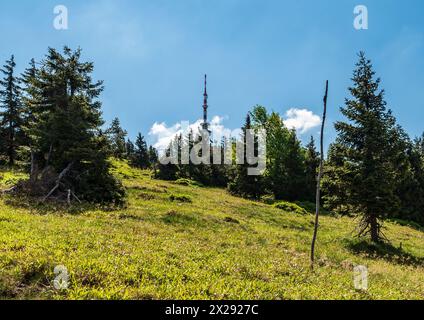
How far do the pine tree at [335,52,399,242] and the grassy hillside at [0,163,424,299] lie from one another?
2.90m

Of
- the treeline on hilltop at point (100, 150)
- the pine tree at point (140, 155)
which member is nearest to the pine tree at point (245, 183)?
the treeline on hilltop at point (100, 150)

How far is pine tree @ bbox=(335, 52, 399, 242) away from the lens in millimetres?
22875

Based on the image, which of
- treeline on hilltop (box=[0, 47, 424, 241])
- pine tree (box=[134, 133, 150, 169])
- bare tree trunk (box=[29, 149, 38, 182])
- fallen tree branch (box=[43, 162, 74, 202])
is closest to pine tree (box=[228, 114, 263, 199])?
treeline on hilltop (box=[0, 47, 424, 241])

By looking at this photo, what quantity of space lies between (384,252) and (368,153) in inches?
289

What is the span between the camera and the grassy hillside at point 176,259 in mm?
8008

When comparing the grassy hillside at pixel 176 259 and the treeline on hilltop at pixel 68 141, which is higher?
the treeline on hilltop at pixel 68 141

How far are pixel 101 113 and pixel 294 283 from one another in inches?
855

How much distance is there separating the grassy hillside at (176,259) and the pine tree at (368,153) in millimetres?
2903

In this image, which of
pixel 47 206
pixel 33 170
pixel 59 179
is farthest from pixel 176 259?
pixel 33 170

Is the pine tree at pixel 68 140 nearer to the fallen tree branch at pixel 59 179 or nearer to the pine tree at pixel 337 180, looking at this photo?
the fallen tree branch at pixel 59 179

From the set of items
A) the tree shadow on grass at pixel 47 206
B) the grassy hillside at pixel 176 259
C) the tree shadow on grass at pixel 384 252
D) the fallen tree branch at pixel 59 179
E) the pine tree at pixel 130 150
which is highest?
the pine tree at pixel 130 150

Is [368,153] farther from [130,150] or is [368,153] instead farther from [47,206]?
[130,150]

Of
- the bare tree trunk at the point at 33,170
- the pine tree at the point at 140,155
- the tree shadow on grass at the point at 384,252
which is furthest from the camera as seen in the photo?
the pine tree at the point at 140,155
